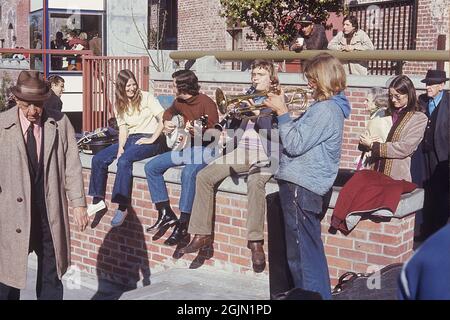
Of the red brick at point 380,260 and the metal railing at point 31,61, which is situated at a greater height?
the metal railing at point 31,61

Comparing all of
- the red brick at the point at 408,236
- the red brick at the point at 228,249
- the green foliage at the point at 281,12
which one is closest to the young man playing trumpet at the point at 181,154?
the red brick at the point at 228,249

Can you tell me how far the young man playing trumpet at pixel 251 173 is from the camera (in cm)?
609

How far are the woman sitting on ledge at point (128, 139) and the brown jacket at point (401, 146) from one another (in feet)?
7.48

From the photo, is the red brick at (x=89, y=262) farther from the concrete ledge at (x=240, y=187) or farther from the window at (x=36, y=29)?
the window at (x=36, y=29)

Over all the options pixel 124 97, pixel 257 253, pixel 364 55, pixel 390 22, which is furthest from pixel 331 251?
pixel 390 22

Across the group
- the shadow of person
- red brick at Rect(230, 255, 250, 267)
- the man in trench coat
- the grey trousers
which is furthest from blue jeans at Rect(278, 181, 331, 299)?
the shadow of person

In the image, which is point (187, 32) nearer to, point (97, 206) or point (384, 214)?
point (97, 206)

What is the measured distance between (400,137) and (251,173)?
1.30 m

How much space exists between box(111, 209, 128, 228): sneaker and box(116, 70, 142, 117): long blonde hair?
101cm

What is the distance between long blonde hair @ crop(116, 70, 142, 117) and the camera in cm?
745

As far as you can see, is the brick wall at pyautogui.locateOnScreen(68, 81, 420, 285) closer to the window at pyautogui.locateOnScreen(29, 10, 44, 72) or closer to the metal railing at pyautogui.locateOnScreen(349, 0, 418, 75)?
the metal railing at pyautogui.locateOnScreen(349, 0, 418, 75)

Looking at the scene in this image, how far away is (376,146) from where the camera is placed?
6133 mm

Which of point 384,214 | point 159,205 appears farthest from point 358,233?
point 159,205
